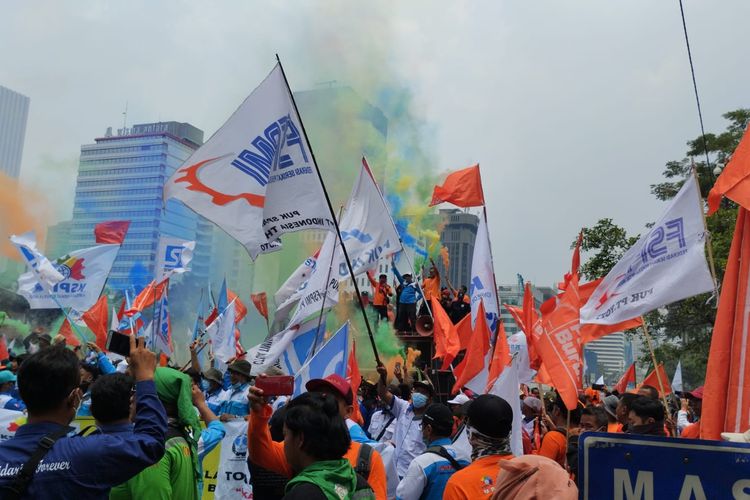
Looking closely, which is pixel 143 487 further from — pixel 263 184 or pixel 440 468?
pixel 263 184

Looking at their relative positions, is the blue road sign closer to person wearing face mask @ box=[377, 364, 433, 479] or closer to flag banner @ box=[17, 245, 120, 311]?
person wearing face mask @ box=[377, 364, 433, 479]

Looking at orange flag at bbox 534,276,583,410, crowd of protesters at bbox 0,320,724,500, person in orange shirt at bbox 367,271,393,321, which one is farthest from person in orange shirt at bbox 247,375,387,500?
person in orange shirt at bbox 367,271,393,321

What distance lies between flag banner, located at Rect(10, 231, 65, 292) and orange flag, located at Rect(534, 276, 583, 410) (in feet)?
38.8

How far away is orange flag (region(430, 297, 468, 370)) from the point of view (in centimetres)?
1099

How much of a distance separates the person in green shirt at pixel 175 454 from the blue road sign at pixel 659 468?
2.33 metres

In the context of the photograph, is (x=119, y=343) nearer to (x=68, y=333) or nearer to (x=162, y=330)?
(x=162, y=330)

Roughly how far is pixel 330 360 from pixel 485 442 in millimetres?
3493

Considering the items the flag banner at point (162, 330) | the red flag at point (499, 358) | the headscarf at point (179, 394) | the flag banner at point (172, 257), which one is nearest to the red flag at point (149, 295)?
the flag banner at point (162, 330)

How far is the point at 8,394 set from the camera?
7457mm

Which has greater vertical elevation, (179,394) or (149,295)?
(149,295)

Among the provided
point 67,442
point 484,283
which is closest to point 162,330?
point 484,283

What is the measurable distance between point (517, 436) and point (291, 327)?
3.66 meters

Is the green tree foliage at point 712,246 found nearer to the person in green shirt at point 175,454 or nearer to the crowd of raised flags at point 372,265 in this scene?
the crowd of raised flags at point 372,265

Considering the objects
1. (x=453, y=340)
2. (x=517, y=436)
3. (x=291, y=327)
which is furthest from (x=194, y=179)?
(x=453, y=340)
